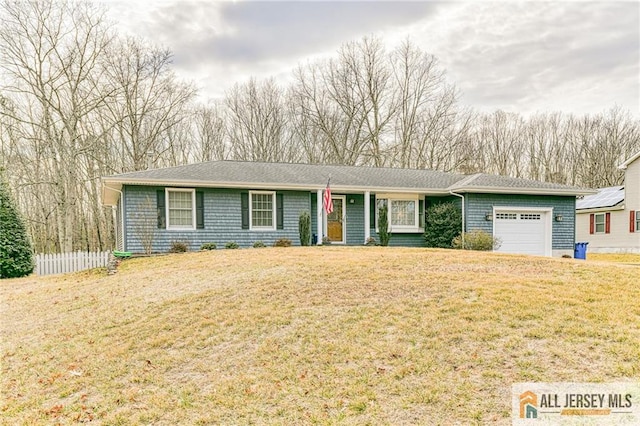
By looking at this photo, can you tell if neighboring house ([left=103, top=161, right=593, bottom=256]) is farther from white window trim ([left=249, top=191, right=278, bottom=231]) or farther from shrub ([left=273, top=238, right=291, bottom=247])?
shrub ([left=273, top=238, right=291, bottom=247])

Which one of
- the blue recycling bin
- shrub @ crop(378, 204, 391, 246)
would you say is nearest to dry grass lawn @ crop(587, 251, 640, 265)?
the blue recycling bin

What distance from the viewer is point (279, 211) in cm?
1596

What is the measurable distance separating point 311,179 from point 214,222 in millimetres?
4250

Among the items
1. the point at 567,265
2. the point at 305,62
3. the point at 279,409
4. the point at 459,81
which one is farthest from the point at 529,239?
the point at 305,62

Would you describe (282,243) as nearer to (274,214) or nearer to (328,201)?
(274,214)

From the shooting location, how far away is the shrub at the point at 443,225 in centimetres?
1653

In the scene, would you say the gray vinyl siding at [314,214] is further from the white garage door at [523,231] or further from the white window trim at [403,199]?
the white garage door at [523,231]

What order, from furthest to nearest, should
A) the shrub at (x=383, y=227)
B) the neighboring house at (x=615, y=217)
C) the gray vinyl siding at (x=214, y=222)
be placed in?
the neighboring house at (x=615, y=217), the shrub at (x=383, y=227), the gray vinyl siding at (x=214, y=222)

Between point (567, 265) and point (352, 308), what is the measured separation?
5.69 m

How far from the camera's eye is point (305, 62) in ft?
104

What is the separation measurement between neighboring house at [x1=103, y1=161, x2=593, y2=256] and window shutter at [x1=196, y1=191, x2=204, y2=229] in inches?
1.4

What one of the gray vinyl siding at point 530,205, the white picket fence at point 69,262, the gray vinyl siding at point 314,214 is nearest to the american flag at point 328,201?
the gray vinyl siding at point 314,214

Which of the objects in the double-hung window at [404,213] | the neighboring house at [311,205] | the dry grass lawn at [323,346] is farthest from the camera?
the double-hung window at [404,213]

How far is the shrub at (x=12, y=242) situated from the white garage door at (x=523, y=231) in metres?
17.6
